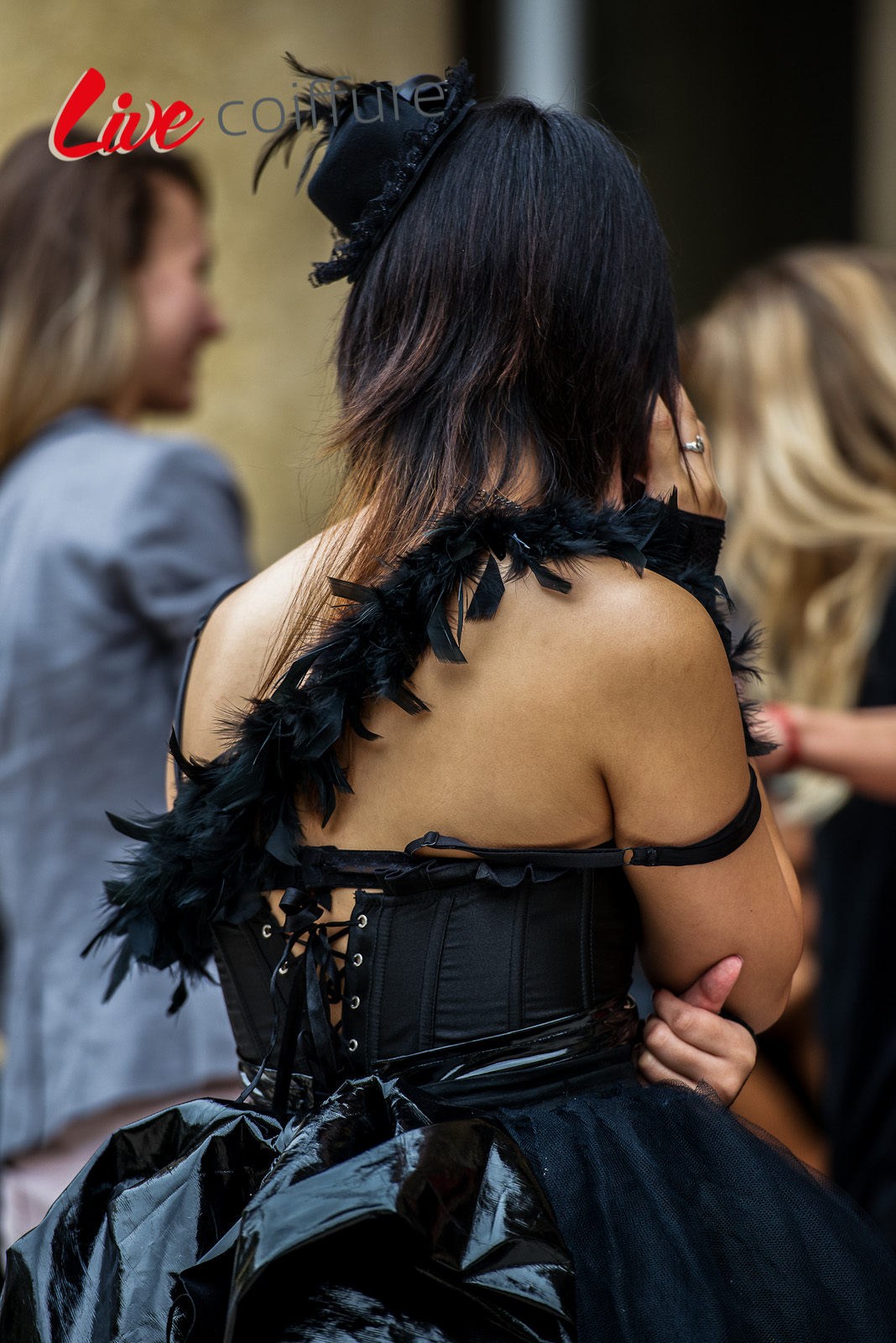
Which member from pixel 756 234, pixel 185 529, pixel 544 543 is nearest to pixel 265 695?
pixel 544 543

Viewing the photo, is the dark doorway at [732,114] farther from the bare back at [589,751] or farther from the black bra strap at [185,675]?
the bare back at [589,751]

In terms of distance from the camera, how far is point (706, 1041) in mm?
1308

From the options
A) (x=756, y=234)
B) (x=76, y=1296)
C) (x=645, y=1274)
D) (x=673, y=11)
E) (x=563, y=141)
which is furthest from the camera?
(x=756, y=234)

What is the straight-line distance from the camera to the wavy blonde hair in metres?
2.61

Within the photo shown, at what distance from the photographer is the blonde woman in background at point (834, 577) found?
2.39 metres

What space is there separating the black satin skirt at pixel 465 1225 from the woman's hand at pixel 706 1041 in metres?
0.05

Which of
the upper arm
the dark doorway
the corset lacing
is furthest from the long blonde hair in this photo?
the dark doorway

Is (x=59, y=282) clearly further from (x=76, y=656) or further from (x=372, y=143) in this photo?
(x=372, y=143)

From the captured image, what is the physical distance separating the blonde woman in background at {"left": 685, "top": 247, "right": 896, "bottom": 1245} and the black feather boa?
113cm

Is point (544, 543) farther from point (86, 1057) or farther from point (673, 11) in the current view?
point (673, 11)

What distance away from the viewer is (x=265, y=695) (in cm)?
132

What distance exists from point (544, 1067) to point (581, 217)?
898 millimetres

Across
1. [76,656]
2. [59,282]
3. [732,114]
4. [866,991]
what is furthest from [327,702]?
[732,114]

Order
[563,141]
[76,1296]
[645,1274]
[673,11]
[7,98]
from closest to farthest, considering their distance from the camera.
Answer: [645,1274], [76,1296], [563,141], [7,98], [673,11]
